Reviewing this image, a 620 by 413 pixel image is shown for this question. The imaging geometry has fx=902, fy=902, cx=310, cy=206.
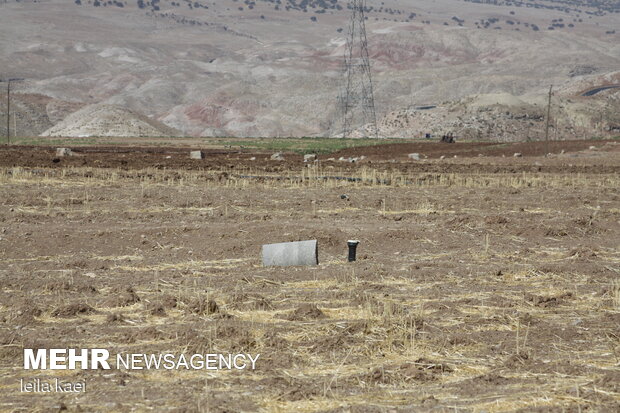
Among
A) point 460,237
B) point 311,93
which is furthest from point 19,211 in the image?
point 311,93

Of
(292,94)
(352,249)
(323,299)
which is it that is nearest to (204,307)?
(323,299)

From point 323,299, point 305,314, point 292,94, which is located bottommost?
point 292,94

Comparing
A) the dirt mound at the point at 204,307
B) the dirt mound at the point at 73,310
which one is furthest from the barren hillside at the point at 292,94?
the dirt mound at the point at 204,307

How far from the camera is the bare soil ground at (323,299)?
806 cm

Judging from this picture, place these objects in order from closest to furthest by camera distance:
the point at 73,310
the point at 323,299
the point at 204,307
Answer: the point at 73,310 < the point at 204,307 < the point at 323,299

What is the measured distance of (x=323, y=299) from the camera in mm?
12039

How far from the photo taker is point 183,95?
167 m

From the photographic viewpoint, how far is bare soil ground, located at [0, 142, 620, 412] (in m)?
8.06

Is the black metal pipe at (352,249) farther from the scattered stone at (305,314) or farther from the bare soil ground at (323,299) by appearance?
the scattered stone at (305,314)

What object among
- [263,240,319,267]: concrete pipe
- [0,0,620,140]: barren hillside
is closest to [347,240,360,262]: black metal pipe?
[263,240,319,267]: concrete pipe

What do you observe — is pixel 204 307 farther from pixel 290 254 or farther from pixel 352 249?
pixel 352 249

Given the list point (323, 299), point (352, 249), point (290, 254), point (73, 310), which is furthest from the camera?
point (352, 249)

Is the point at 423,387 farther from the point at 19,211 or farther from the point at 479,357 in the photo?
the point at 19,211

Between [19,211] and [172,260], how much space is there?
7093 millimetres
